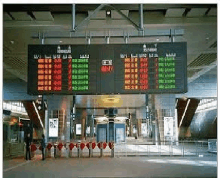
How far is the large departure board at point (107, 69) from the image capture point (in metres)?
8.22

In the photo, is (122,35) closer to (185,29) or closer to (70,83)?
(185,29)

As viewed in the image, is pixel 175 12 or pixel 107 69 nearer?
pixel 107 69

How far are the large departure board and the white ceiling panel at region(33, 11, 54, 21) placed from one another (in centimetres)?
172

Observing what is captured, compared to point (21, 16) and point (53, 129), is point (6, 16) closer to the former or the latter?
point (21, 16)

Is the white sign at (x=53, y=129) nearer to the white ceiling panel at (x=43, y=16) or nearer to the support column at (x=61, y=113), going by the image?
the support column at (x=61, y=113)

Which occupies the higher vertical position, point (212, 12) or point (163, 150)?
point (212, 12)

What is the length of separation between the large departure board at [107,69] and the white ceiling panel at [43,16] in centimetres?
172

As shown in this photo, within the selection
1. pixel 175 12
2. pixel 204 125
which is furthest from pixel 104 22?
pixel 204 125

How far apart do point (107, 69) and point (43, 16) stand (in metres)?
2.97

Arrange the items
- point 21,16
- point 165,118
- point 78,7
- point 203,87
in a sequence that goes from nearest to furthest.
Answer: point 78,7, point 21,16, point 165,118, point 203,87

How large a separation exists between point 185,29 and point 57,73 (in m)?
4.95

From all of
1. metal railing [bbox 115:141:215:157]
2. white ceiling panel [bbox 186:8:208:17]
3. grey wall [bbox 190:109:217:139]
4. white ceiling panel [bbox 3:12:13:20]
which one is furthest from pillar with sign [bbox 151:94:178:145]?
white ceiling panel [bbox 3:12:13:20]

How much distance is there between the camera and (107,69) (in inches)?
325

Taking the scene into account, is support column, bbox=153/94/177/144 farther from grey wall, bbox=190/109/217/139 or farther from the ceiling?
grey wall, bbox=190/109/217/139
